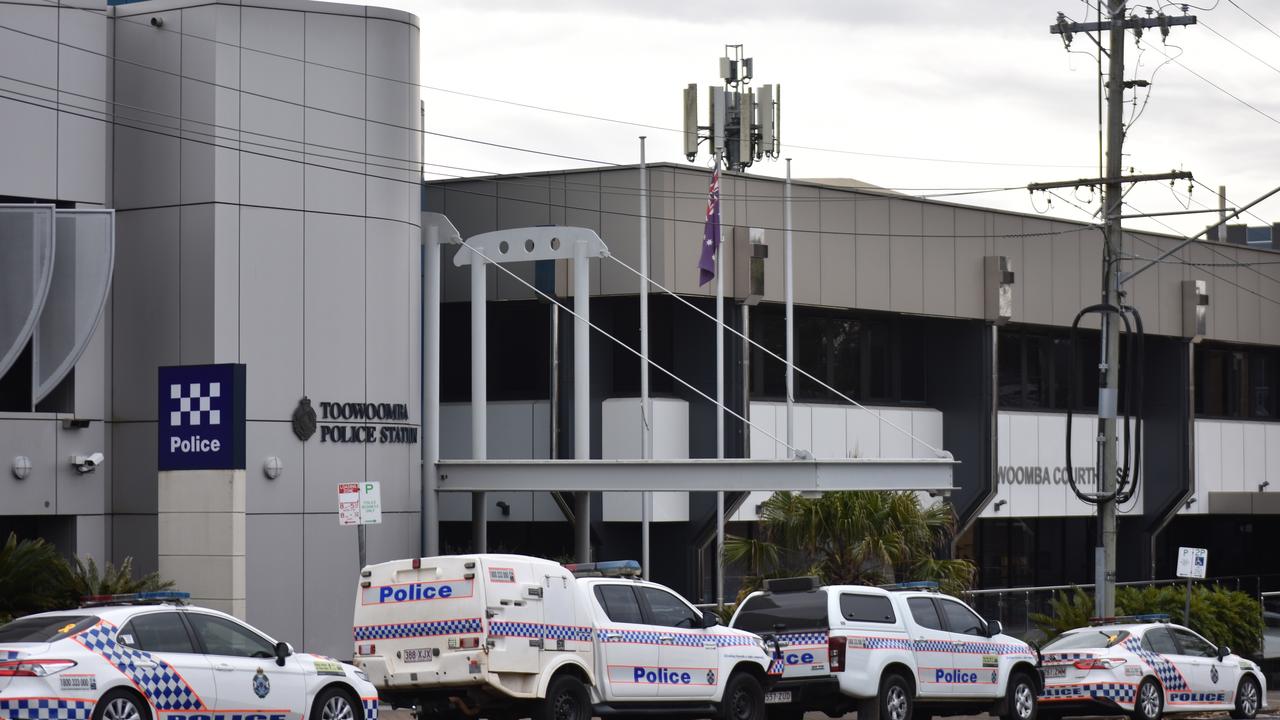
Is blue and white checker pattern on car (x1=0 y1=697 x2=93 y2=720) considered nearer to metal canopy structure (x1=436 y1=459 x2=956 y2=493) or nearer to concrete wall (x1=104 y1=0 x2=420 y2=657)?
concrete wall (x1=104 y1=0 x2=420 y2=657)

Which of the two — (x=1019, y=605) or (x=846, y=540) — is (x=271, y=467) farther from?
(x=1019, y=605)

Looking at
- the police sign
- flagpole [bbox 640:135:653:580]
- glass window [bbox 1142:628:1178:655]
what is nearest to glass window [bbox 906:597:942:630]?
glass window [bbox 1142:628:1178:655]

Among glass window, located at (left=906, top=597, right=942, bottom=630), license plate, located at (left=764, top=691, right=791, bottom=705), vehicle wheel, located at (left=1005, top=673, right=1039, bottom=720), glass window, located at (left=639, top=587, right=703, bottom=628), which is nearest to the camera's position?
glass window, located at (left=639, top=587, right=703, bottom=628)

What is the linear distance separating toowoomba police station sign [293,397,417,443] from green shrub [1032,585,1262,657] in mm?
11510

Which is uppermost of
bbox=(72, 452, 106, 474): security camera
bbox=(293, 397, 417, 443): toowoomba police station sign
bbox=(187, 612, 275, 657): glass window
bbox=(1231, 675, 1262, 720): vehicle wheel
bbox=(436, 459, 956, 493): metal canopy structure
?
bbox=(293, 397, 417, 443): toowoomba police station sign

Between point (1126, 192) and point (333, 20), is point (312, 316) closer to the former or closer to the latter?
point (333, 20)

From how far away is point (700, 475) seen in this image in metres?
28.3

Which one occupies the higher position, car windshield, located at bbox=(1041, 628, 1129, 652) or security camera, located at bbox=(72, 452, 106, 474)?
security camera, located at bbox=(72, 452, 106, 474)

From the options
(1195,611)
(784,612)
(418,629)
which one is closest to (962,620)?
(784,612)

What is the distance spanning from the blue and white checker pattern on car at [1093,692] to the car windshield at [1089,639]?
2.36 feet

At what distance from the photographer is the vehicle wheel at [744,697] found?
2116cm

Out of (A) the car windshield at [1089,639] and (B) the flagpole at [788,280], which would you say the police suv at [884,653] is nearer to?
(A) the car windshield at [1089,639]

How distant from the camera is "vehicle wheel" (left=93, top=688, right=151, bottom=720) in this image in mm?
16266

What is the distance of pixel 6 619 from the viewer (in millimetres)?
23531
